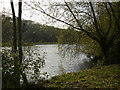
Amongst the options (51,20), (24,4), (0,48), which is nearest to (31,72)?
(0,48)

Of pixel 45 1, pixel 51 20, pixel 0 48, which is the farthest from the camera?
pixel 51 20

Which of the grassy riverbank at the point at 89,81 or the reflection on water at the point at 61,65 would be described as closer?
the grassy riverbank at the point at 89,81

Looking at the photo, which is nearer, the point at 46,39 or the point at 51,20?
the point at 51,20

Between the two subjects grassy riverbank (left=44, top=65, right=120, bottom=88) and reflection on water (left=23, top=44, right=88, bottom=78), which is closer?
grassy riverbank (left=44, top=65, right=120, bottom=88)

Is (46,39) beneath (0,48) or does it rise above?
above

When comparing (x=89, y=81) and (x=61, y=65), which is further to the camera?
(x=61, y=65)

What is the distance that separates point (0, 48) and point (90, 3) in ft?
12.9

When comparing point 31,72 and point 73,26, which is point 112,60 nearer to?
point 73,26

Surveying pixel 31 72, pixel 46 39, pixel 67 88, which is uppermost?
pixel 46 39

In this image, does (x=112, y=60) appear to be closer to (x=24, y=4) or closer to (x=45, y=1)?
(x=45, y=1)

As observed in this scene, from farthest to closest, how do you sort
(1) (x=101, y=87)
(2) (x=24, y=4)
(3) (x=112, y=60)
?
(3) (x=112, y=60) < (2) (x=24, y=4) < (1) (x=101, y=87)

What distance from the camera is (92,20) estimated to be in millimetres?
6348

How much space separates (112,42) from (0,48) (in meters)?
4.74

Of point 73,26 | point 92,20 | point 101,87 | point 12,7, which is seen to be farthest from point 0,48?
point 92,20
